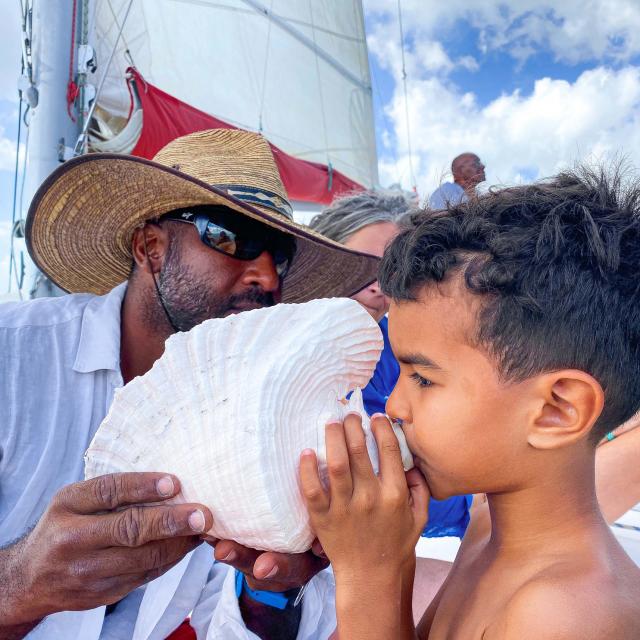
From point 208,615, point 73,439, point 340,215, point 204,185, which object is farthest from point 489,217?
point 340,215

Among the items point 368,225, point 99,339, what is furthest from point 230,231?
point 368,225

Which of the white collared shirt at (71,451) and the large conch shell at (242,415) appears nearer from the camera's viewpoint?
the large conch shell at (242,415)

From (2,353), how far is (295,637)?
118 centimetres

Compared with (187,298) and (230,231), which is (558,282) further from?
(187,298)

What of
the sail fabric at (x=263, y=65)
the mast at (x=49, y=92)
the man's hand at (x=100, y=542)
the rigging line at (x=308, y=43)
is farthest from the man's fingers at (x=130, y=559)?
the rigging line at (x=308, y=43)

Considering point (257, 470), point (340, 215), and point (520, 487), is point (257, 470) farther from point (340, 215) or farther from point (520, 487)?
point (340, 215)

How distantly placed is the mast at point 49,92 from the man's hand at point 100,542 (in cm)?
252

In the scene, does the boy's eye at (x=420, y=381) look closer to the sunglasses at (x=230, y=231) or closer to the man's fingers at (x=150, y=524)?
the man's fingers at (x=150, y=524)

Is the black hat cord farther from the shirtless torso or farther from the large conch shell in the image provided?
the shirtless torso

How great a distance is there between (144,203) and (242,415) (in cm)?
126

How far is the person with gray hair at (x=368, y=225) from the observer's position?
103 inches

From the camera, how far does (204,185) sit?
1.66 meters

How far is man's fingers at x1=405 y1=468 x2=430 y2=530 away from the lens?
100 cm

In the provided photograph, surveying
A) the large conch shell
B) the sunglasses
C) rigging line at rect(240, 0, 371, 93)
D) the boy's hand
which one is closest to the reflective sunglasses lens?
the sunglasses
